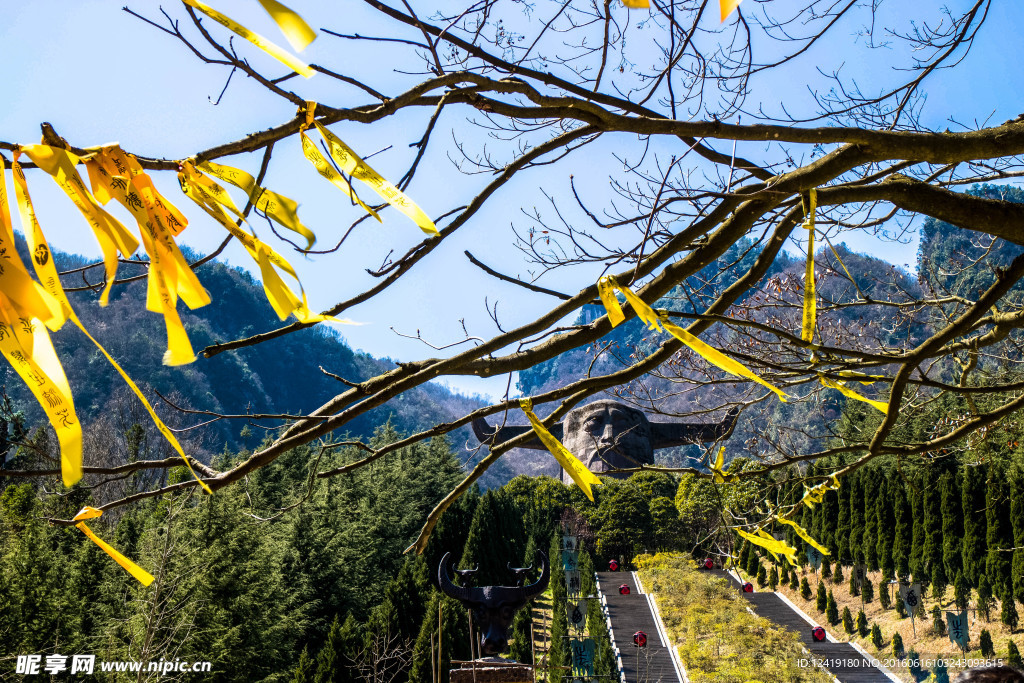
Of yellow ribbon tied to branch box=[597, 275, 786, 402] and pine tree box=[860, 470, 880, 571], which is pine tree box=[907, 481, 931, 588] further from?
yellow ribbon tied to branch box=[597, 275, 786, 402]

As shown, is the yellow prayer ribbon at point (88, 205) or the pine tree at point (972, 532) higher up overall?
the yellow prayer ribbon at point (88, 205)

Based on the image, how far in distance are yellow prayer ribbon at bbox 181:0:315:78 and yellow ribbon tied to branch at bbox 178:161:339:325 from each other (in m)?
0.24

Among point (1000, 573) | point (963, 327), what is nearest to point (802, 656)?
point (1000, 573)

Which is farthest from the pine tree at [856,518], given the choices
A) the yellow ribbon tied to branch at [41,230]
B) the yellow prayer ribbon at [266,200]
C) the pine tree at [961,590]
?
the yellow ribbon tied to branch at [41,230]

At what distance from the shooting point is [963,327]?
2234 mm

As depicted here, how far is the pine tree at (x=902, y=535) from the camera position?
13.5 m

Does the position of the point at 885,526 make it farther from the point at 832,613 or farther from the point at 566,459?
the point at 566,459

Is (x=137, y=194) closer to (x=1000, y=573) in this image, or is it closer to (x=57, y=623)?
(x=57, y=623)

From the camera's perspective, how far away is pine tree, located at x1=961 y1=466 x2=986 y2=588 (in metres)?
12.0

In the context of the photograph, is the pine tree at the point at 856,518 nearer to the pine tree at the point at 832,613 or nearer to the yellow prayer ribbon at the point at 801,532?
the pine tree at the point at 832,613

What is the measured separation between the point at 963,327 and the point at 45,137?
2335 millimetres

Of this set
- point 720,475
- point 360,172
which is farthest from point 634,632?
point 360,172

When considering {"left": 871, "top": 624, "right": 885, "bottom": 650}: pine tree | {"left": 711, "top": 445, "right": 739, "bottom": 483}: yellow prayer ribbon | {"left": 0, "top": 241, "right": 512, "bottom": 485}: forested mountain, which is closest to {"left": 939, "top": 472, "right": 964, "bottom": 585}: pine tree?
{"left": 871, "top": 624, "right": 885, "bottom": 650}: pine tree

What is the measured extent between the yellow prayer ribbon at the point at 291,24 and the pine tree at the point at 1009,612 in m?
13.1
